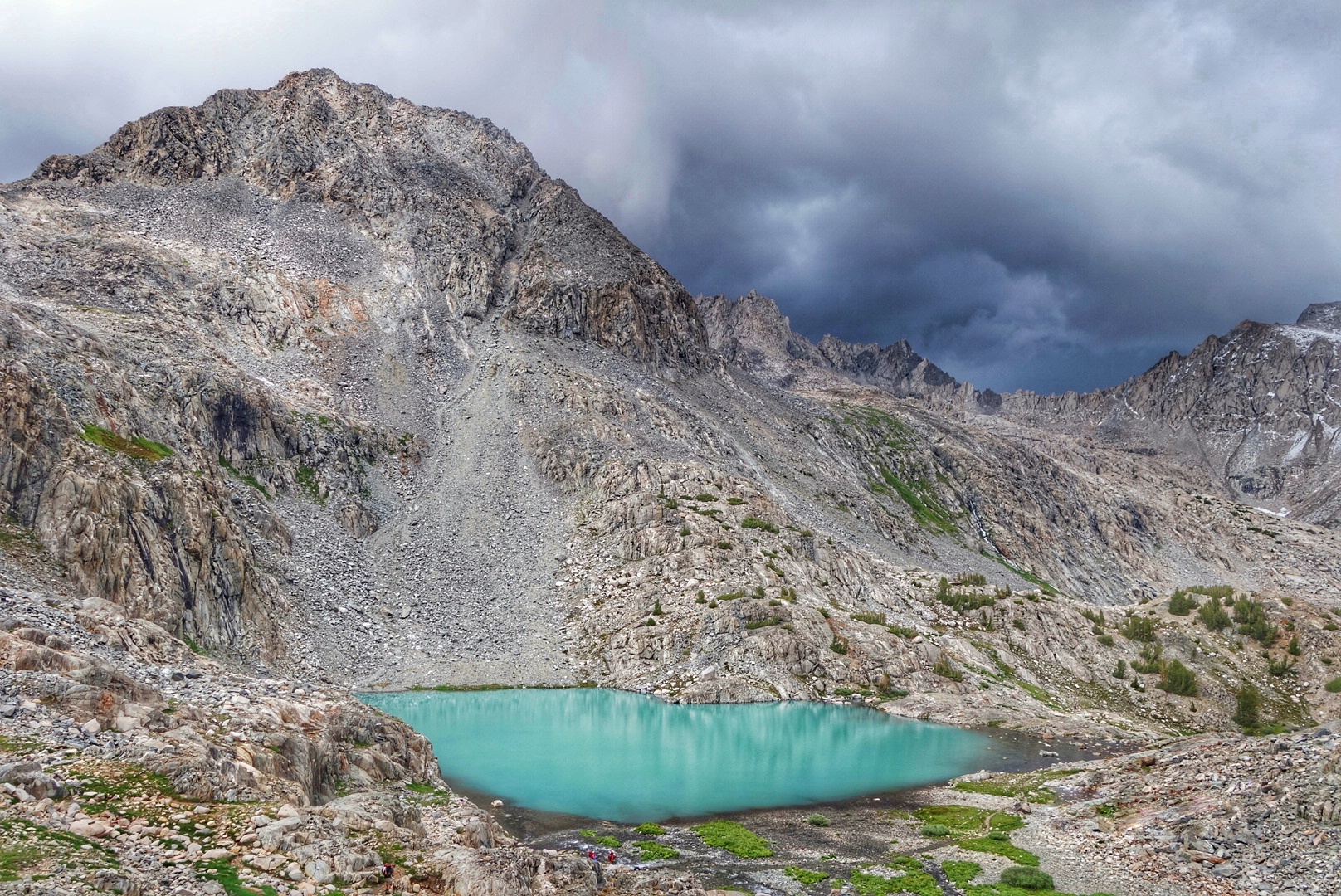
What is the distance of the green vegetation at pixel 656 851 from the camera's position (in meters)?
32.3

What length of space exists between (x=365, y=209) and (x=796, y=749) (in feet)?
412

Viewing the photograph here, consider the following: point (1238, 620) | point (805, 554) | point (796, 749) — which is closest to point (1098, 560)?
point (1238, 620)

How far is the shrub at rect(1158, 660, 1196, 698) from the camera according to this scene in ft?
265

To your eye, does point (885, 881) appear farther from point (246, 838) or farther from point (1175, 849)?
point (246, 838)

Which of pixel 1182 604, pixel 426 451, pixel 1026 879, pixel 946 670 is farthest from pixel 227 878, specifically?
pixel 1182 604

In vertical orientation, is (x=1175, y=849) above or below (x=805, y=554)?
below

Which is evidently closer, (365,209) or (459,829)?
(459,829)

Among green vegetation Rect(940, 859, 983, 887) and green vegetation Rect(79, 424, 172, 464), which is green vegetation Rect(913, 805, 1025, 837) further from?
green vegetation Rect(79, 424, 172, 464)

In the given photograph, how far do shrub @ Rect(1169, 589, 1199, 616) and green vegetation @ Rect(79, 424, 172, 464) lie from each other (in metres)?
108

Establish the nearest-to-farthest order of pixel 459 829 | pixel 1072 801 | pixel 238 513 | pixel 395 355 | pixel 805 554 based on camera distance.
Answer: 1. pixel 459 829
2. pixel 1072 801
3. pixel 238 513
4. pixel 805 554
5. pixel 395 355

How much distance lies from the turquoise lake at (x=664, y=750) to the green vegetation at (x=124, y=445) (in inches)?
1011

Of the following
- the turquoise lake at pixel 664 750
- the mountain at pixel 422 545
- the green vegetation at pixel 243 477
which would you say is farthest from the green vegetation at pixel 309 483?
the turquoise lake at pixel 664 750

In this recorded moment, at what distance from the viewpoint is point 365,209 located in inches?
5635

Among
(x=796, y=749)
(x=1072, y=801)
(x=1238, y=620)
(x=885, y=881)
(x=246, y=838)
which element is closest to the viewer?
(x=246, y=838)
